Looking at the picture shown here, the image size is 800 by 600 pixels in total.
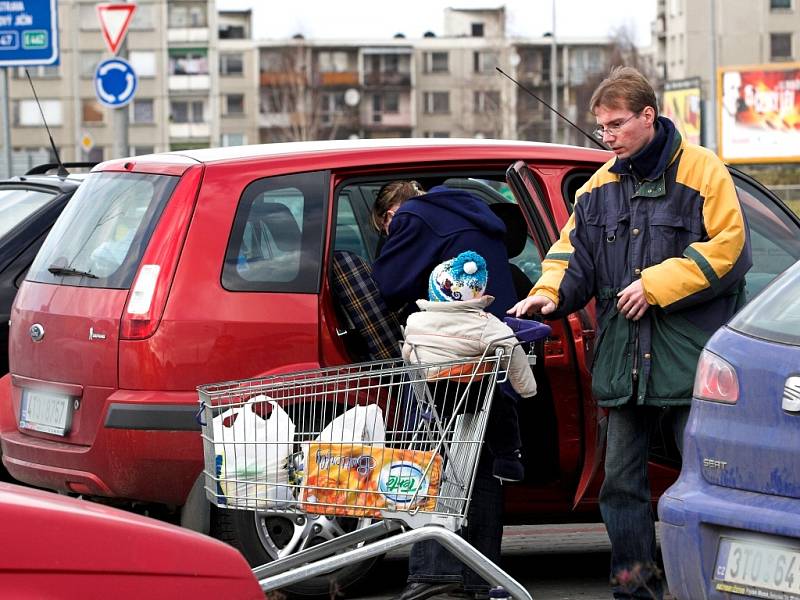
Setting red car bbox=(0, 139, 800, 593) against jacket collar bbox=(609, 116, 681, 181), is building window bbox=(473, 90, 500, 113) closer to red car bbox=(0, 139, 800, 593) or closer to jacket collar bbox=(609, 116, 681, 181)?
red car bbox=(0, 139, 800, 593)

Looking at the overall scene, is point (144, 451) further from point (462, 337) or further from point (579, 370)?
point (579, 370)

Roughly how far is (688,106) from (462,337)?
2897 inches

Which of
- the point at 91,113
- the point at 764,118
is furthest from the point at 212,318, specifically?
the point at 91,113

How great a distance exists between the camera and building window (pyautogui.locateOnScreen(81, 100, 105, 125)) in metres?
104

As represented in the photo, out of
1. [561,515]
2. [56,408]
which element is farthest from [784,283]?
[56,408]

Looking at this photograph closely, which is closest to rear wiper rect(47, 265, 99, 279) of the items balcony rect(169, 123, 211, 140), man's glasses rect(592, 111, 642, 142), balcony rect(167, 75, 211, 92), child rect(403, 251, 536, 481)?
child rect(403, 251, 536, 481)

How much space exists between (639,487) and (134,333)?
6.13 ft

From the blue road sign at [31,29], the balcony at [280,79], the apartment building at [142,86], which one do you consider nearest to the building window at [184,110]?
the apartment building at [142,86]

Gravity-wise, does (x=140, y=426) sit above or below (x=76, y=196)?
below

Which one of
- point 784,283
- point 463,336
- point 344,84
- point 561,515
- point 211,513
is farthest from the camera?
point 344,84

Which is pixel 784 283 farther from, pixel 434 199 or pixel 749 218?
pixel 749 218

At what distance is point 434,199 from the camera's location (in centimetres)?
557

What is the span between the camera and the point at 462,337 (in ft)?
16.3

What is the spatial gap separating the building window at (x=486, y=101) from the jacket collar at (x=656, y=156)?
115m
